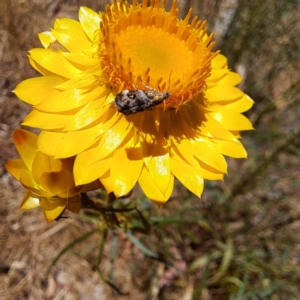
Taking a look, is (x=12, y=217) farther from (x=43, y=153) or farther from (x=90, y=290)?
(x=43, y=153)

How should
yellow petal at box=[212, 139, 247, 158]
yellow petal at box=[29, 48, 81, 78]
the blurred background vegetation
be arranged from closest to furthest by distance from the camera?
yellow petal at box=[29, 48, 81, 78]
yellow petal at box=[212, 139, 247, 158]
the blurred background vegetation

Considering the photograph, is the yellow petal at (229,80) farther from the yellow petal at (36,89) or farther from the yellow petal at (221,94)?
the yellow petal at (36,89)

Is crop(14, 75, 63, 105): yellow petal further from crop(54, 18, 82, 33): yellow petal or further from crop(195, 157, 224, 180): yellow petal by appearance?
crop(195, 157, 224, 180): yellow petal

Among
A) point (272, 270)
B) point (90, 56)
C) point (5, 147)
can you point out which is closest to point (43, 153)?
point (90, 56)

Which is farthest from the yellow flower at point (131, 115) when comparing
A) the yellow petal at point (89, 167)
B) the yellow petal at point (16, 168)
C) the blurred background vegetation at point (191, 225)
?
the blurred background vegetation at point (191, 225)

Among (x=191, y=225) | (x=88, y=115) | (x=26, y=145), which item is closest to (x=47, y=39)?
(x=88, y=115)

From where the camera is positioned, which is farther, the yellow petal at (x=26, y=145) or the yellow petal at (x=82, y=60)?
the yellow petal at (x=82, y=60)

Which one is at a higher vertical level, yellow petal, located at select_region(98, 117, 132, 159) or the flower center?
the flower center

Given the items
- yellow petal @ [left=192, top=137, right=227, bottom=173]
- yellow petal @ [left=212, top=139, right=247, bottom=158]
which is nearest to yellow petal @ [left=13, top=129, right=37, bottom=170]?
yellow petal @ [left=192, top=137, right=227, bottom=173]

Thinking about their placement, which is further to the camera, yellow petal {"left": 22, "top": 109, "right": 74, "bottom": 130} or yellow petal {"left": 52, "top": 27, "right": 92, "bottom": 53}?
yellow petal {"left": 52, "top": 27, "right": 92, "bottom": 53}
